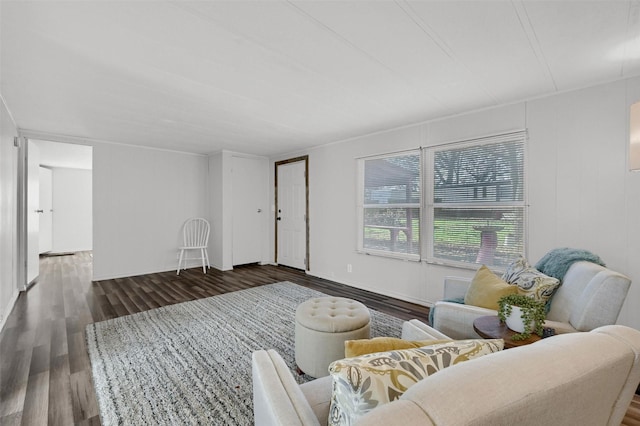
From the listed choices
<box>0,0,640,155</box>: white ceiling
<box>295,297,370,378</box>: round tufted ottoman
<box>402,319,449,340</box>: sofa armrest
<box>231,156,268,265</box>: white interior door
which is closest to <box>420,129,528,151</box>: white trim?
<box>0,0,640,155</box>: white ceiling

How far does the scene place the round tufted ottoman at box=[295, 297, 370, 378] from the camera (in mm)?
1892

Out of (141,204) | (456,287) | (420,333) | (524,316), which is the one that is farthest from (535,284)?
(141,204)

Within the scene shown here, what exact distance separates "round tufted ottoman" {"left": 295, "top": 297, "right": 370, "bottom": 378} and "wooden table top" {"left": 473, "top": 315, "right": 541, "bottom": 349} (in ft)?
2.34

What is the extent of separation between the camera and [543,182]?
2754 millimetres

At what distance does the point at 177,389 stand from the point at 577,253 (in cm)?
287

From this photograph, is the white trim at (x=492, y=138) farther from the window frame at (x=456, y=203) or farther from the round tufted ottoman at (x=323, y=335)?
the round tufted ottoman at (x=323, y=335)

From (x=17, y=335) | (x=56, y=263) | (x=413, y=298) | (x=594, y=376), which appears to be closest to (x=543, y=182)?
(x=413, y=298)

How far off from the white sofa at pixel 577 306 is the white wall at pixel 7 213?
4021 millimetres

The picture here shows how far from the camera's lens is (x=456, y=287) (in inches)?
101

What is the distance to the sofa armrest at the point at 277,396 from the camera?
2.69ft

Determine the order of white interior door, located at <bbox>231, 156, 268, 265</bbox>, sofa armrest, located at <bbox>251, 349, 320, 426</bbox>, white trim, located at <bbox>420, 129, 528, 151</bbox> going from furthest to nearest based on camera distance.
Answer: white interior door, located at <bbox>231, 156, 268, 265</bbox>, white trim, located at <bbox>420, 129, 528, 151</bbox>, sofa armrest, located at <bbox>251, 349, 320, 426</bbox>

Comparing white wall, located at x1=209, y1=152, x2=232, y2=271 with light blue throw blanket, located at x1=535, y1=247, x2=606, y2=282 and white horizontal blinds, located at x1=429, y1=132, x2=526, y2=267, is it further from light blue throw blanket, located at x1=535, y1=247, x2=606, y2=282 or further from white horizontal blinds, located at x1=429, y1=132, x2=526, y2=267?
light blue throw blanket, located at x1=535, y1=247, x2=606, y2=282

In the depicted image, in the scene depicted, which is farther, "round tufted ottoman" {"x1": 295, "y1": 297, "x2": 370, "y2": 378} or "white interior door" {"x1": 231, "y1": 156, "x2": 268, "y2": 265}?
"white interior door" {"x1": 231, "y1": 156, "x2": 268, "y2": 265}

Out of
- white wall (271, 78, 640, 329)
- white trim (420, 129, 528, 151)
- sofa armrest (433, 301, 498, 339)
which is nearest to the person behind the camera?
sofa armrest (433, 301, 498, 339)
